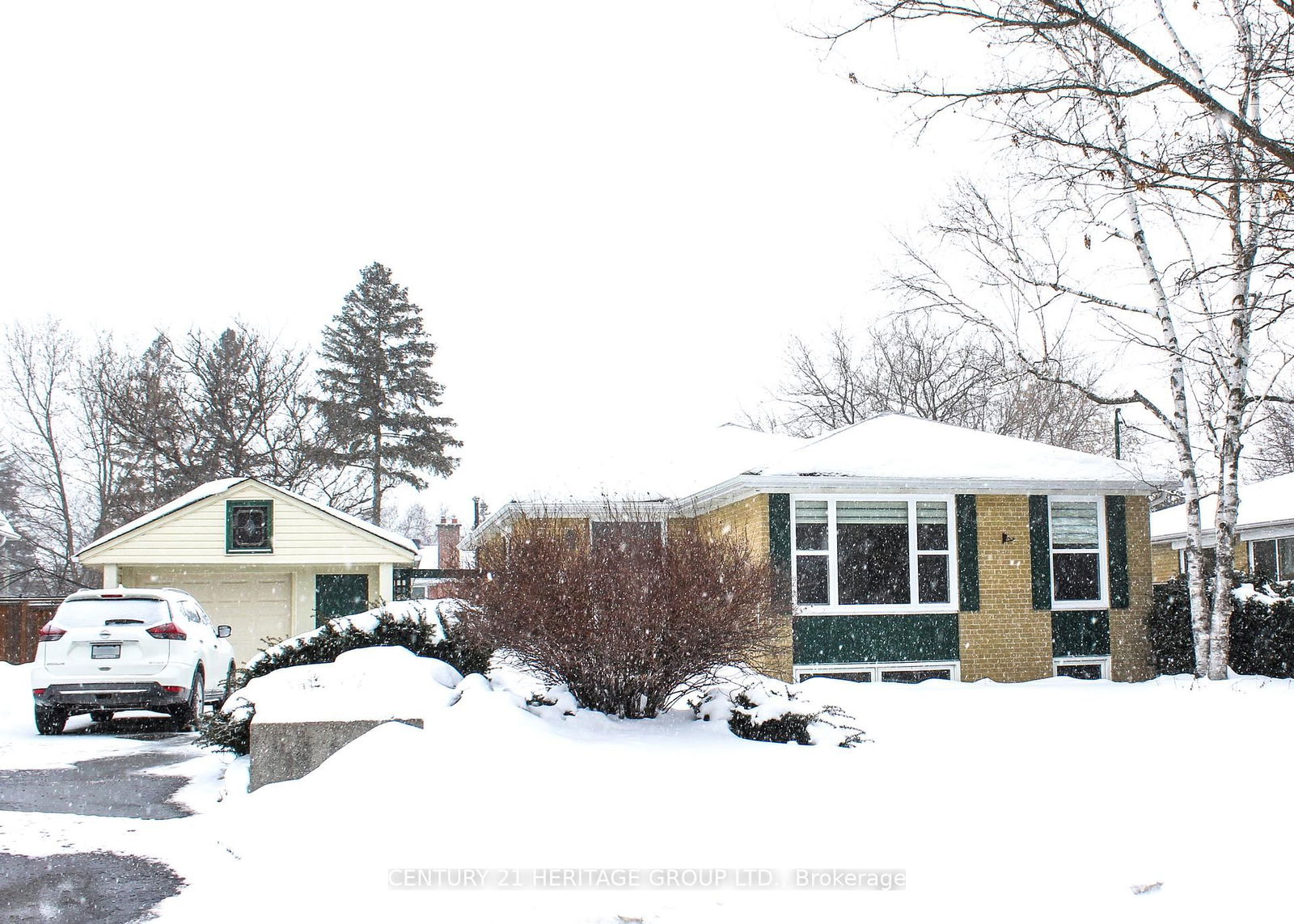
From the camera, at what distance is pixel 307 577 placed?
1947 centimetres

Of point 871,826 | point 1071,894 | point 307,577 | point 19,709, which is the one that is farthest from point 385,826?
point 307,577

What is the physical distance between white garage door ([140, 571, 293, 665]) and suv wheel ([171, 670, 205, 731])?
7820 millimetres

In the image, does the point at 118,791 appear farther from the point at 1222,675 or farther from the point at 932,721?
the point at 1222,675

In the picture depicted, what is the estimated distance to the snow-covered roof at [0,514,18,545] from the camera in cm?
3609

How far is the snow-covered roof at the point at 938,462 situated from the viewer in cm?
1348

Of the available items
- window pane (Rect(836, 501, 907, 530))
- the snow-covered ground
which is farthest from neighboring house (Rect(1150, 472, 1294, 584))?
the snow-covered ground

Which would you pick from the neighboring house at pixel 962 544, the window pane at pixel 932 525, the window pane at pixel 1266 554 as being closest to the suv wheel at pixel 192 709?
the neighboring house at pixel 962 544

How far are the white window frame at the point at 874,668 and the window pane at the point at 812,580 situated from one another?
871 millimetres

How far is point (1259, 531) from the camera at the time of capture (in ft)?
69.4

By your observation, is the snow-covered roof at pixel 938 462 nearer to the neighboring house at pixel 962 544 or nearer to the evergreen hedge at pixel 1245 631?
the neighboring house at pixel 962 544

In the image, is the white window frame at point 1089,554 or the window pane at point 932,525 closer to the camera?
the window pane at point 932,525

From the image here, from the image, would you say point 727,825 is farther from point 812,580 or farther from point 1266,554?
point 1266,554

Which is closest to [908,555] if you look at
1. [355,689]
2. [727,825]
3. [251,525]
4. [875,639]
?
[875,639]

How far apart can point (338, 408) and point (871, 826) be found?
30618 millimetres
